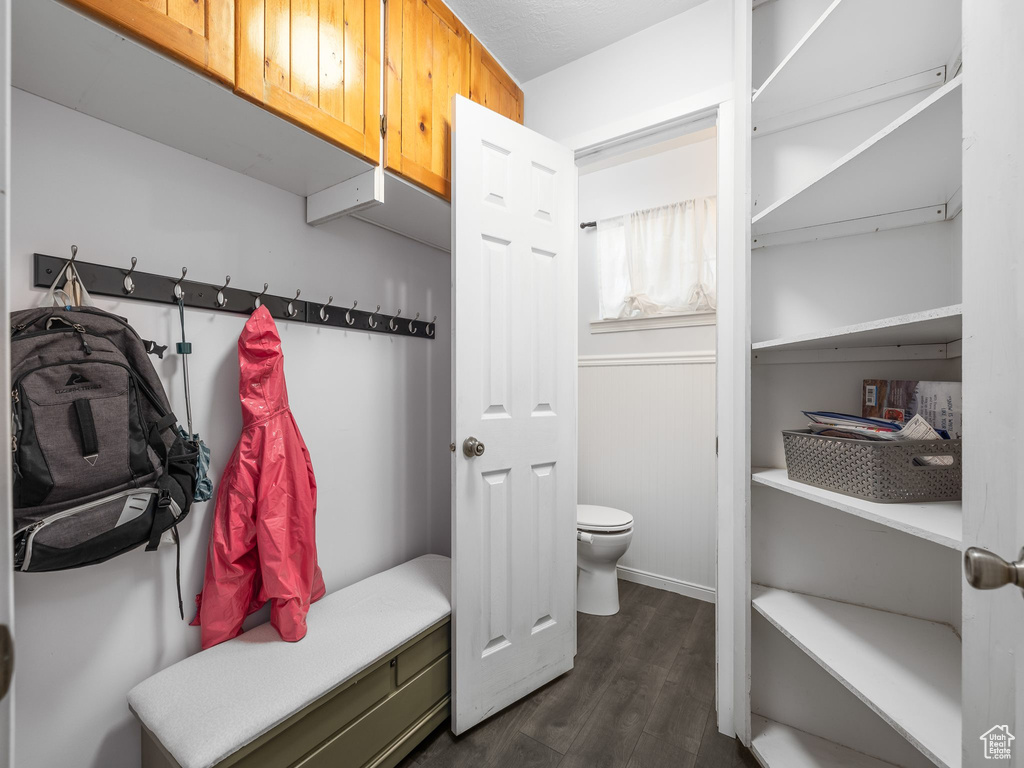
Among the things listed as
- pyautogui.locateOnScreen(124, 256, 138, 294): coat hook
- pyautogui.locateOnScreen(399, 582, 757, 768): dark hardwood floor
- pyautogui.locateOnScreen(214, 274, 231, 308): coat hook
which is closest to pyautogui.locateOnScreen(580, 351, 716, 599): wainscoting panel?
pyautogui.locateOnScreen(399, 582, 757, 768): dark hardwood floor

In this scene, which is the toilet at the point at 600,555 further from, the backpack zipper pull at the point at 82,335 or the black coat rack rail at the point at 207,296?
the backpack zipper pull at the point at 82,335

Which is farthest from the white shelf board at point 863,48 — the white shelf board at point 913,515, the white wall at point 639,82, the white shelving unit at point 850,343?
the white shelf board at point 913,515

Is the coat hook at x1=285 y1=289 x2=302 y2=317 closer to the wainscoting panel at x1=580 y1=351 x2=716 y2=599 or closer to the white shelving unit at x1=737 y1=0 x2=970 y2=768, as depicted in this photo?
the white shelving unit at x1=737 y1=0 x2=970 y2=768

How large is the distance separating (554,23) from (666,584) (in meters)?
2.78

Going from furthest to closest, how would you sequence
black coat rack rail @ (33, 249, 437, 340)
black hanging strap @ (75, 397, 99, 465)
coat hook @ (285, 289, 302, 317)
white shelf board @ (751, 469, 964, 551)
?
coat hook @ (285, 289, 302, 317) → black coat rack rail @ (33, 249, 437, 340) → black hanging strap @ (75, 397, 99, 465) → white shelf board @ (751, 469, 964, 551)

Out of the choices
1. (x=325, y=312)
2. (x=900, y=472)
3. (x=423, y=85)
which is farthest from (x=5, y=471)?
(x=423, y=85)

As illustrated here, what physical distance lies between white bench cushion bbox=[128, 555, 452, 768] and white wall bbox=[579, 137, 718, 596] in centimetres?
147

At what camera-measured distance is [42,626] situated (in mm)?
987

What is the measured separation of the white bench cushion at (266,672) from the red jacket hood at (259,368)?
63 cm

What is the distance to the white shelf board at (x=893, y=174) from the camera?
0.83 meters

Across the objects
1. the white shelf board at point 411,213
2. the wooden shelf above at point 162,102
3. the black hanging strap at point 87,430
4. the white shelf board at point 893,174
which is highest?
the wooden shelf above at point 162,102

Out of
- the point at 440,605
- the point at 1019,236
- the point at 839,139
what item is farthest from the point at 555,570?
the point at 839,139

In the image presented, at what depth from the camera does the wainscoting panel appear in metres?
2.42

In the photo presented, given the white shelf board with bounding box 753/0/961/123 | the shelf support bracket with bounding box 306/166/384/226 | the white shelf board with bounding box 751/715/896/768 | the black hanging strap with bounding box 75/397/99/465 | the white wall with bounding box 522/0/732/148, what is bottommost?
the white shelf board with bounding box 751/715/896/768
